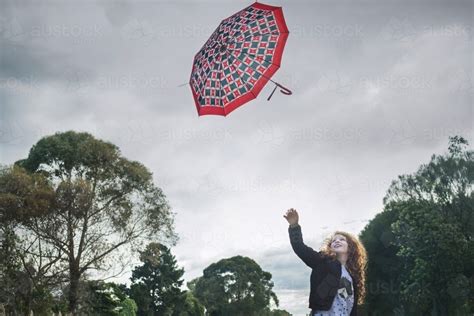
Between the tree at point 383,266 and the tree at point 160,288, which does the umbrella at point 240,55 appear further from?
the tree at point 160,288

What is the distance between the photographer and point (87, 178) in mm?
28250

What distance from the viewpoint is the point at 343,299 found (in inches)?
239

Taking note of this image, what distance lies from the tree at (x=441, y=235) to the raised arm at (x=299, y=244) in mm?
31172

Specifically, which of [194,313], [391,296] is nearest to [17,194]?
[391,296]

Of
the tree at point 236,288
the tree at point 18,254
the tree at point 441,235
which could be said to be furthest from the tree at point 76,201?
the tree at point 236,288

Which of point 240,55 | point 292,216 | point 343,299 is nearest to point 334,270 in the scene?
point 343,299

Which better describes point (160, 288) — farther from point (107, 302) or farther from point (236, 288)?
point (107, 302)

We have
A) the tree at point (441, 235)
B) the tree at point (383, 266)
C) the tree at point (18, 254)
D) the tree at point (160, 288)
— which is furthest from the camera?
the tree at point (160, 288)

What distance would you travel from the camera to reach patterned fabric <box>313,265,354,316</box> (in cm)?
594

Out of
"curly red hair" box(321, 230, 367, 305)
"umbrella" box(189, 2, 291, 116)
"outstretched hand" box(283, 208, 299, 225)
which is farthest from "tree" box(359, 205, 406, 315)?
"outstretched hand" box(283, 208, 299, 225)

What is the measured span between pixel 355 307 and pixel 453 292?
33.1 meters

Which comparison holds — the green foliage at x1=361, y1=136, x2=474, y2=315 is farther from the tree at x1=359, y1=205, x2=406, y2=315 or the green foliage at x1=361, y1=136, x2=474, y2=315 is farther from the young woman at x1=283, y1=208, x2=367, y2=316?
the young woman at x1=283, y1=208, x2=367, y2=316

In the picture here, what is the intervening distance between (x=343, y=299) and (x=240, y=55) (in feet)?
12.6

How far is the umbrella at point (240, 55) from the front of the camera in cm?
785
